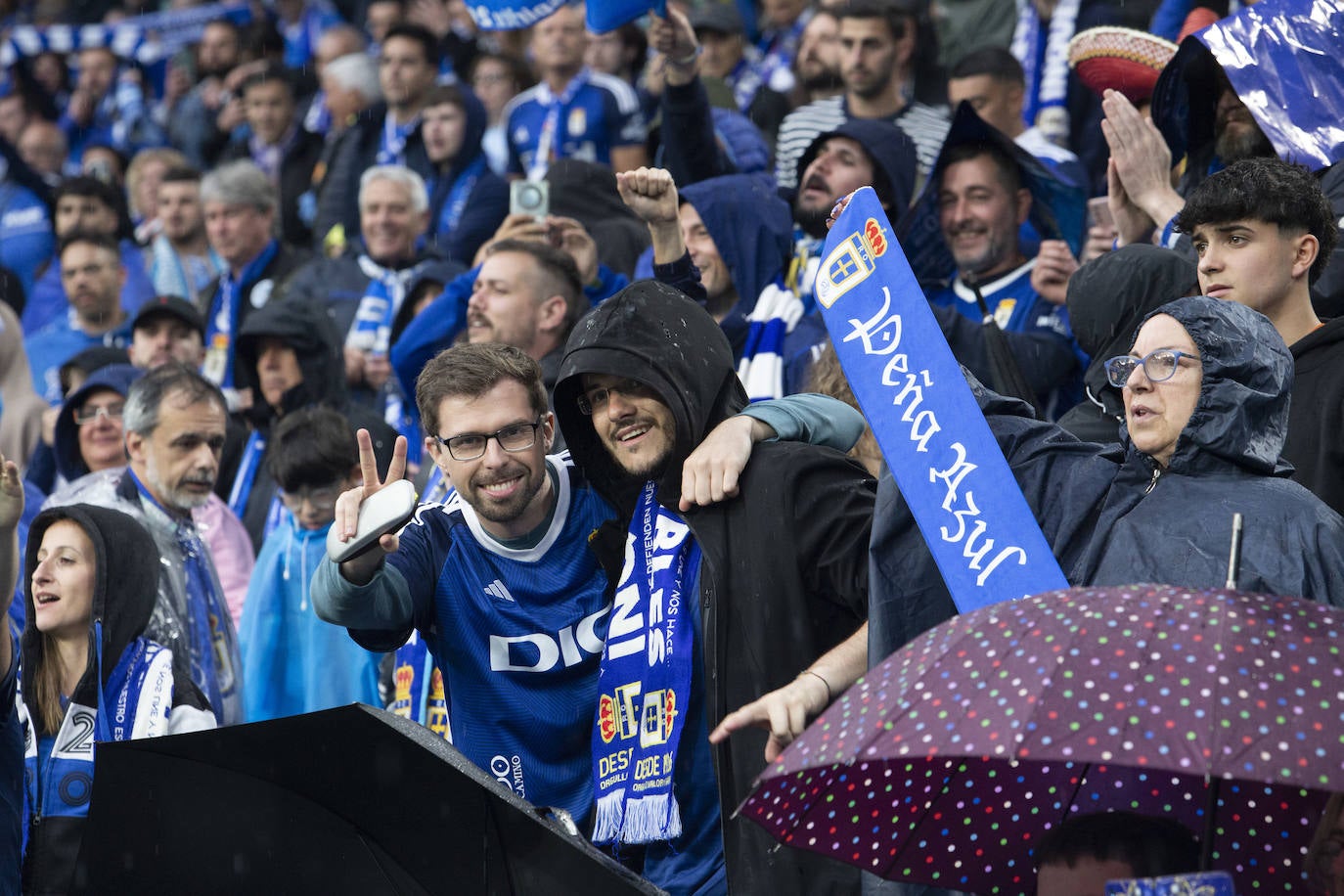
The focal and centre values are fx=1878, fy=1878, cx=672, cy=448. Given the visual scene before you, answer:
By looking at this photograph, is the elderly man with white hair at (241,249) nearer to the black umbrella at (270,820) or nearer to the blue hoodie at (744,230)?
the blue hoodie at (744,230)

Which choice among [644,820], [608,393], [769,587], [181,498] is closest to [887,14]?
[181,498]

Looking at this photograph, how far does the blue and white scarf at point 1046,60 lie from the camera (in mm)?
10297

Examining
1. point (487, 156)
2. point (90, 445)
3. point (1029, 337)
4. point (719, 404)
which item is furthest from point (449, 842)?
point (487, 156)

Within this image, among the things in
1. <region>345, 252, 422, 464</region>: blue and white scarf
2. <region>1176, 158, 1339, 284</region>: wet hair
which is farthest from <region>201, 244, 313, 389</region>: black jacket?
<region>1176, 158, 1339, 284</region>: wet hair

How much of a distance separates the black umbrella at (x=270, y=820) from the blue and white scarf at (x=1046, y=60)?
667cm

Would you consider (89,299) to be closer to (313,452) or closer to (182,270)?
(182,270)

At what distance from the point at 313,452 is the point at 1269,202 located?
12.8 feet

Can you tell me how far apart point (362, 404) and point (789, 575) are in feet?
17.0

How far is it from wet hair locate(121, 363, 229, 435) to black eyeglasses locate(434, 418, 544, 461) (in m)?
2.52

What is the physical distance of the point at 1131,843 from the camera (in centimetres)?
343

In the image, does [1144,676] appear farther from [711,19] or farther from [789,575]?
[711,19]

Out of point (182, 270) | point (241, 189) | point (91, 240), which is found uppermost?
point (241, 189)

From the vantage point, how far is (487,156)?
1225cm

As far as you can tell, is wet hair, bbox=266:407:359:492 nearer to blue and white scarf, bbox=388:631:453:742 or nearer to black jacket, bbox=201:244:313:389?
blue and white scarf, bbox=388:631:453:742
